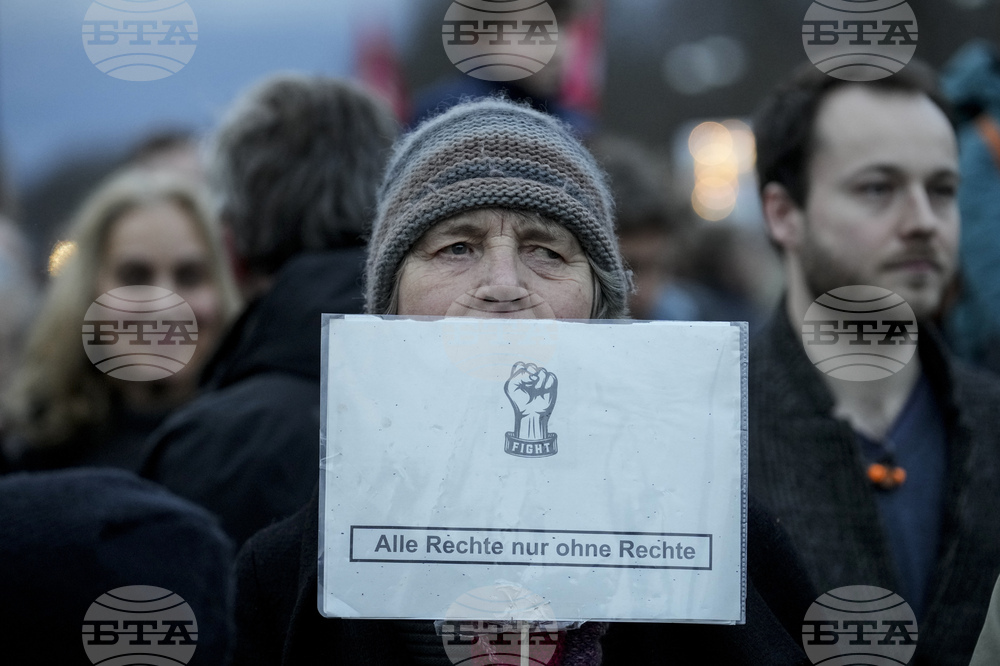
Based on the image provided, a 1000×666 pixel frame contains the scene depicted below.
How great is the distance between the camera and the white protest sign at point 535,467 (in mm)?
1531

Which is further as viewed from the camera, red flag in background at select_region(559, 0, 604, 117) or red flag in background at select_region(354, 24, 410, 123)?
red flag in background at select_region(354, 24, 410, 123)

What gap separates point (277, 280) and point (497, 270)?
32.3 inches

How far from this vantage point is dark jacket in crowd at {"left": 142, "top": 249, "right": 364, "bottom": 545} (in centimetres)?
213

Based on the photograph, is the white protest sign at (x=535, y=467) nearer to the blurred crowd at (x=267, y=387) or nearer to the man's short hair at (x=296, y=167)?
the blurred crowd at (x=267, y=387)

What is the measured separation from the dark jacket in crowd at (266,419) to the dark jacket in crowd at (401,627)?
0.74 feet

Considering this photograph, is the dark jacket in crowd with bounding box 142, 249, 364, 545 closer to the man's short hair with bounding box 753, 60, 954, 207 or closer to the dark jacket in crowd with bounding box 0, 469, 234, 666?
the dark jacket in crowd with bounding box 0, 469, 234, 666

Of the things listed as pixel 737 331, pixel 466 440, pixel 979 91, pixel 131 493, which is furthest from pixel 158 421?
pixel 979 91

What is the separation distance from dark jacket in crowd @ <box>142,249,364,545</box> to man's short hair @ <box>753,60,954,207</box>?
108 cm

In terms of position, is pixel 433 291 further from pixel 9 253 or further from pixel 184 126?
pixel 184 126

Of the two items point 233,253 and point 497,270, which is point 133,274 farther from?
point 497,270

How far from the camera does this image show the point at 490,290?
175 cm

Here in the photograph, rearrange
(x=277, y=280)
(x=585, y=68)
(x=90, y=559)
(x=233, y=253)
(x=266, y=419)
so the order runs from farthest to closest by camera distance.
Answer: (x=585, y=68)
(x=233, y=253)
(x=277, y=280)
(x=266, y=419)
(x=90, y=559)

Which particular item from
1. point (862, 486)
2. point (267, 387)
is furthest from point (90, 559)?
point (862, 486)

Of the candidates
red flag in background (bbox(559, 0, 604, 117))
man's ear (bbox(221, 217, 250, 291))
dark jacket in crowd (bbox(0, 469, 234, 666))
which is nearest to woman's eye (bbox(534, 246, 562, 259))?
dark jacket in crowd (bbox(0, 469, 234, 666))
